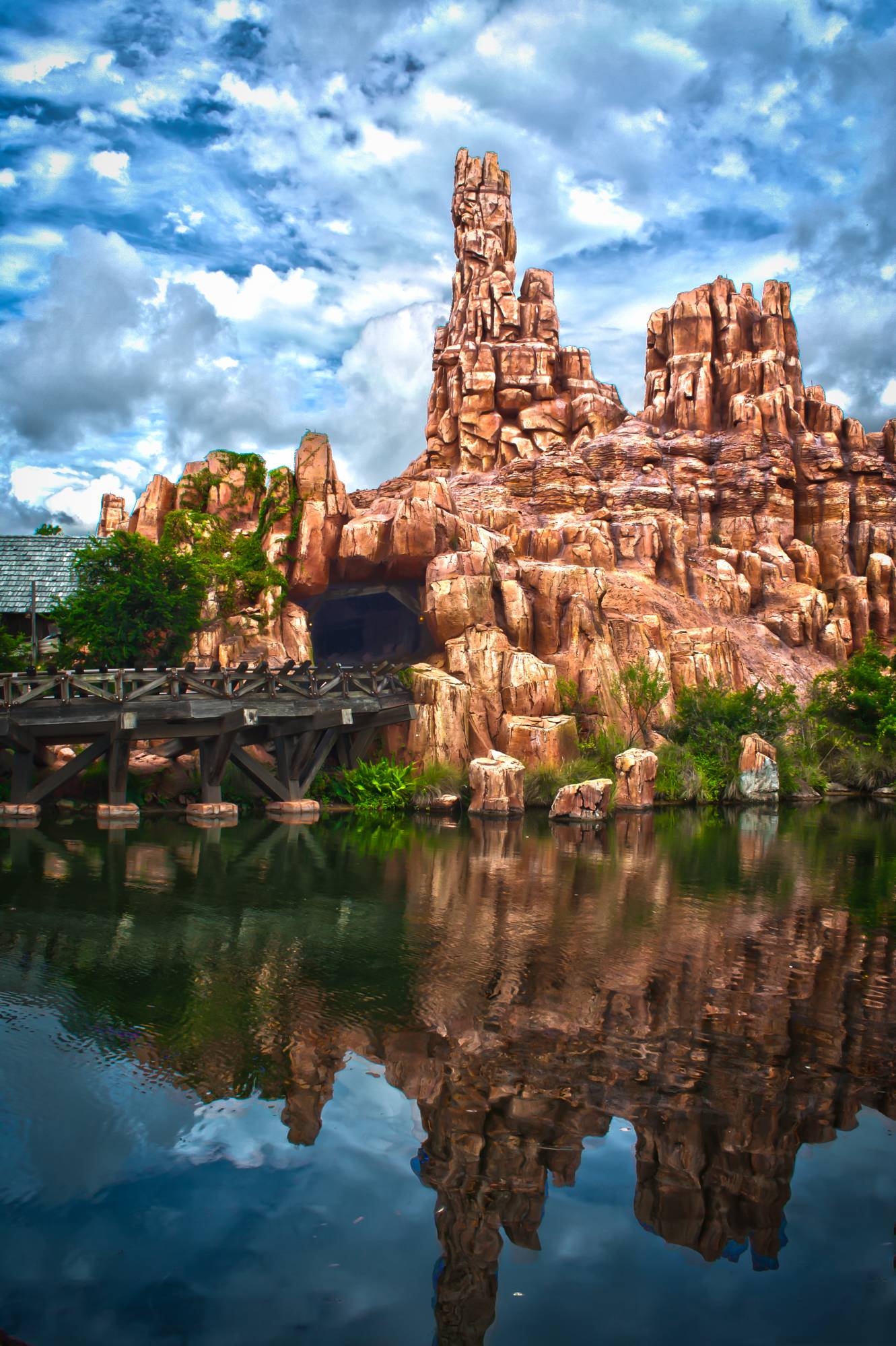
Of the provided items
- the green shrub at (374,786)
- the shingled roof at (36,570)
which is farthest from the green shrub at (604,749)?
the shingled roof at (36,570)

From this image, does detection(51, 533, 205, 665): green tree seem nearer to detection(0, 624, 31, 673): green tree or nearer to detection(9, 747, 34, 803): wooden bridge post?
detection(0, 624, 31, 673): green tree

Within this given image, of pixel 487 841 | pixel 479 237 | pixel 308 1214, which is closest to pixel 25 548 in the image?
pixel 487 841

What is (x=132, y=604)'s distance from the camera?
29469 millimetres

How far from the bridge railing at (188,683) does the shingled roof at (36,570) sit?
5.82 meters

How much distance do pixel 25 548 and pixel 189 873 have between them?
2153 centimetres

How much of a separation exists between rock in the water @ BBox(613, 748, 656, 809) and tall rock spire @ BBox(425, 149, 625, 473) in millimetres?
33394

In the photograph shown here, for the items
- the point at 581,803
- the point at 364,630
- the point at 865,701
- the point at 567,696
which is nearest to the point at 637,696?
the point at 567,696

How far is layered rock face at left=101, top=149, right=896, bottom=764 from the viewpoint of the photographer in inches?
1284

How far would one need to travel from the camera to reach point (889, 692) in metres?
38.9

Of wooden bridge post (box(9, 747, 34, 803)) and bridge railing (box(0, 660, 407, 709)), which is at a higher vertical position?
bridge railing (box(0, 660, 407, 709))

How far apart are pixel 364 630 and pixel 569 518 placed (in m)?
14.9

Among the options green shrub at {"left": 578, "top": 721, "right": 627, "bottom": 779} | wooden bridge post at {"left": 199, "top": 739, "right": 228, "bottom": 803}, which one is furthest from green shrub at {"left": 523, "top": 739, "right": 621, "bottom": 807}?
wooden bridge post at {"left": 199, "top": 739, "right": 228, "bottom": 803}

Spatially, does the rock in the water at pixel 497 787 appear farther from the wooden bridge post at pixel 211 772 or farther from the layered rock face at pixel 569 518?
the wooden bridge post at pixel 211 772

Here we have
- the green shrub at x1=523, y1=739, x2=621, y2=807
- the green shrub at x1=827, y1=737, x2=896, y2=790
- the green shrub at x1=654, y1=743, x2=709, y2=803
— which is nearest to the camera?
the green shrub at x1=523, y1=739, x2=621, y2=807
